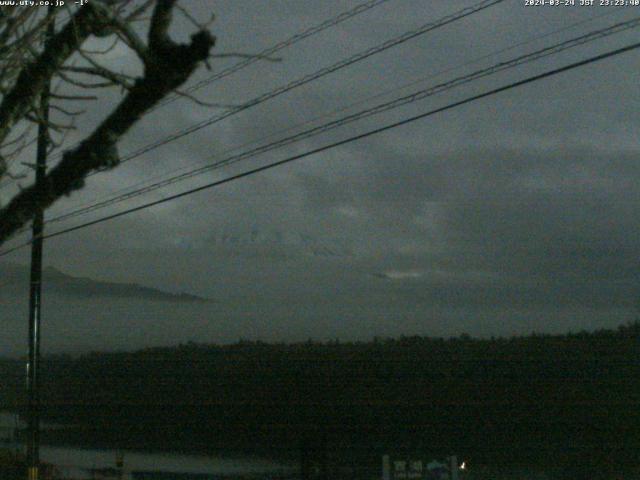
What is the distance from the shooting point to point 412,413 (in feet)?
85.0

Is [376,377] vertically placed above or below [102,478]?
above

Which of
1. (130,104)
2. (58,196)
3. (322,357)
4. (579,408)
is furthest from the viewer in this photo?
(322,357)

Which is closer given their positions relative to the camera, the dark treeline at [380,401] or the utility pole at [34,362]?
the utility pole at [34,362]

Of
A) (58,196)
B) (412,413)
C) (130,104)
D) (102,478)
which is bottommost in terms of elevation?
(102,478)

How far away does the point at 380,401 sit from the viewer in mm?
26438

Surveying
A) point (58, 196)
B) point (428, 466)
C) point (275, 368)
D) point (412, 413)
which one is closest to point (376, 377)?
point (412, 413)

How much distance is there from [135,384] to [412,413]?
9356mm

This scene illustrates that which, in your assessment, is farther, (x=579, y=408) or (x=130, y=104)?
(x=579, y=408)

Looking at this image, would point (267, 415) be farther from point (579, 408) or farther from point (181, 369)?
point (579, 408)

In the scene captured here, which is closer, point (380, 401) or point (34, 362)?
point (34, 362)

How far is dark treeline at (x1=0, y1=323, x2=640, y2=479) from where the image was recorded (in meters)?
22.6

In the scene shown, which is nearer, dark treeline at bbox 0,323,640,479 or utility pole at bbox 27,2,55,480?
utility pole at bbox 27,2,55,480

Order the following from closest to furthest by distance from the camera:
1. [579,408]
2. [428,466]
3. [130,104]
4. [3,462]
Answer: [130,104] → [428,466] → [579,408] → [3,462]

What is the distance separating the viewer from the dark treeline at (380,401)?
22.6 metres
